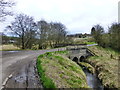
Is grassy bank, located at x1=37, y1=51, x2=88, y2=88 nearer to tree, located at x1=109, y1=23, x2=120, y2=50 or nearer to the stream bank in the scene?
the stream bank

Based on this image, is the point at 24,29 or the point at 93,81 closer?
the point at 93,81

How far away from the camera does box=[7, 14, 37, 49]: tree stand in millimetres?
26359

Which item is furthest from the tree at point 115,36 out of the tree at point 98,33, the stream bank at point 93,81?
the stream bank at point 93,81

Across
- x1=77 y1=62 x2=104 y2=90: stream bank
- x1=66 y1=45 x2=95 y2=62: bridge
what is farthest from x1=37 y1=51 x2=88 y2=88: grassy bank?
x1=66 y1=45 x2=95 y2=62: bridge

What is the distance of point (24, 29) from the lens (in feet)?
89.7

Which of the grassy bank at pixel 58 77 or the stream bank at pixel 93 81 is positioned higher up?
the grassy bank at pixel 58 77

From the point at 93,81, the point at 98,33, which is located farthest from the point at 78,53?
the point at 98,33

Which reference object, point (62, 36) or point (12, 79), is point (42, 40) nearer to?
point (62, 36)

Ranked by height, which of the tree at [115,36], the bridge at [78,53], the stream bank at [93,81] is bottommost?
the stream bank at [93,81]

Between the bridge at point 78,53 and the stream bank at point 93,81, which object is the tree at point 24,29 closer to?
the bridge at point 78,53

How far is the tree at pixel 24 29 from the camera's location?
26.4 m

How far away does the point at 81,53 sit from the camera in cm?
2505

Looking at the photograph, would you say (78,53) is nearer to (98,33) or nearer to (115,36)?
(115,36)

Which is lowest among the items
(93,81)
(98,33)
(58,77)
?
(93,81)
